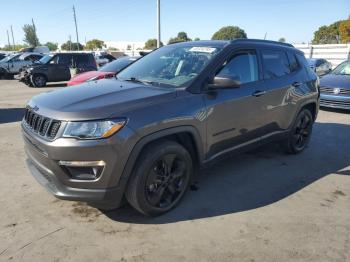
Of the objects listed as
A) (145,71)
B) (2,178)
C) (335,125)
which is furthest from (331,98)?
(2,178)

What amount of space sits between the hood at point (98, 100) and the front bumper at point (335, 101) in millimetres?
7474

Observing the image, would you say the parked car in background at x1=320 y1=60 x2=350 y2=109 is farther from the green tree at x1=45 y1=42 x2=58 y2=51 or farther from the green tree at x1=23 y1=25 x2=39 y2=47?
the green tree at x1=45 y1=42 x2=58 y2=51

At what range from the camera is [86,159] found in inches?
117

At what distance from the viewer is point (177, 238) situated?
10.7 ft

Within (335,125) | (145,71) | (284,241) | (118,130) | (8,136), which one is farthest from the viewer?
(335,125)

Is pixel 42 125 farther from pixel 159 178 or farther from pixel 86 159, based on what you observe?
pixel 159 178

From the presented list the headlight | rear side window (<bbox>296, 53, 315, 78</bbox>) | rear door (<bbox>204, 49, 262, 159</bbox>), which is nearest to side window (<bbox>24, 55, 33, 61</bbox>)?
rear side window (<bbox>296, 53, 315, 78</bbox>)

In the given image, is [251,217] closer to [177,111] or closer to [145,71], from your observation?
[177,111]

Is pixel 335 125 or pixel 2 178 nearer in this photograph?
pixel 2 178

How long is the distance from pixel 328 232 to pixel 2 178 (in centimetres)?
405

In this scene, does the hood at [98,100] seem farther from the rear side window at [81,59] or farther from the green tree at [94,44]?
the green tree at [94,44]

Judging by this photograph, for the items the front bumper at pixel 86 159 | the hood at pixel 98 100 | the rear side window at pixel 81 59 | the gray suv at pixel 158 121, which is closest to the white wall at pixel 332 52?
the rear side window at pixel 81 59

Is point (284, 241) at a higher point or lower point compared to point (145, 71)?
lower

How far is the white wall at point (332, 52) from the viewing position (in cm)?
2527
